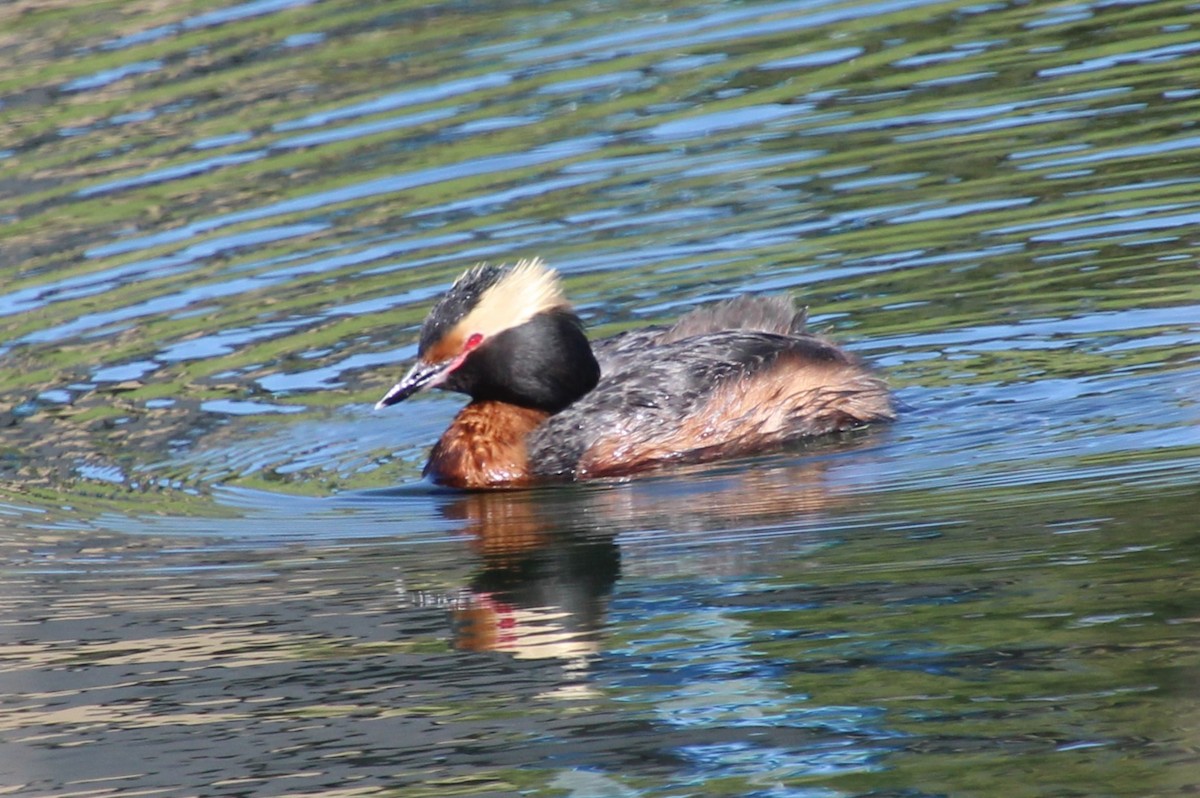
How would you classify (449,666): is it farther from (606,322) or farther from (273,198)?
(273,198)

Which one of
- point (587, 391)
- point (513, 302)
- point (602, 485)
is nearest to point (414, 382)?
point (513, 302)

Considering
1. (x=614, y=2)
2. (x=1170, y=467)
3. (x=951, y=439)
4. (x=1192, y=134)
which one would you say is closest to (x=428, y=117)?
(x=614, y=2)

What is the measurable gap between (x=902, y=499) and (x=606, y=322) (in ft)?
12.4

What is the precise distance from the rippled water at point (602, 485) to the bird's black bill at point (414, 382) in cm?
45

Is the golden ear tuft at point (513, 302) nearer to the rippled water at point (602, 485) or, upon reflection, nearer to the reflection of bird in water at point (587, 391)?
the reflection of bird in water at point (587, 391)

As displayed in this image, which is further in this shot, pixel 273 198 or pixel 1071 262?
pixel 273 198

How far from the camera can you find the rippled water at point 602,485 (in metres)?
5.90

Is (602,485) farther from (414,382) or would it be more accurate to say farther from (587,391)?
(414,382)

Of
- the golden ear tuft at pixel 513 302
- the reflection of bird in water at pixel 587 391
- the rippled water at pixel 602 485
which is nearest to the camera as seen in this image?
the rippled water at pixel 602 485

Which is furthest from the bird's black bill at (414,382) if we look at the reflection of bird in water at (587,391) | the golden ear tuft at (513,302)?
the golden ear tuft at (513,302)

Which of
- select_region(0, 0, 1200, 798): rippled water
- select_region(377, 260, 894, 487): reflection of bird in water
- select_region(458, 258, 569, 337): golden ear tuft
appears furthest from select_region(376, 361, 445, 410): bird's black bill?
select_region(0, 0, 1200, 798): rippled water

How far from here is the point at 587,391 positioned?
392 inches

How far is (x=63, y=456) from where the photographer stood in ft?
33.5

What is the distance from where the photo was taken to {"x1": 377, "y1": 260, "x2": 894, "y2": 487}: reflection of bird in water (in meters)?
9.49
